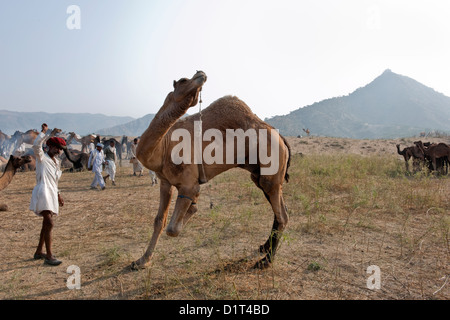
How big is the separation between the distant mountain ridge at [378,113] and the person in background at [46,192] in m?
102

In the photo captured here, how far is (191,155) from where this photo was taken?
11.5 ft

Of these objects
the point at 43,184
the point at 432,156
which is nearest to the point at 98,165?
the point at 43,184

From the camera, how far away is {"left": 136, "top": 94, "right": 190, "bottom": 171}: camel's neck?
2.85 meters

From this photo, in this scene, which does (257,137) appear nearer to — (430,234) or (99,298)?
(99,298)

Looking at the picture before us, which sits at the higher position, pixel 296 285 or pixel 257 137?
pixel 257 137

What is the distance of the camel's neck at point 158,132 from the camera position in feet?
9.34

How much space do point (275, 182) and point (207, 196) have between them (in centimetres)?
494

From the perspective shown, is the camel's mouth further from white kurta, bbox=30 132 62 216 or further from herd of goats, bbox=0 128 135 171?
herd of goats, bbox=0 128 135 171

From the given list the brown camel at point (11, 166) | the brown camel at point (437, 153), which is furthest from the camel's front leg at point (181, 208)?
the brown camel at point (437, 153)

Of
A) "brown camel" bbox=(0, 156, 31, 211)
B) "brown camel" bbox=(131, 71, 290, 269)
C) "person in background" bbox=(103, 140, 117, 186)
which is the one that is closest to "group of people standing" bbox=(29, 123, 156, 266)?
"brown camel" bbox=(131, 71, 290, 269)

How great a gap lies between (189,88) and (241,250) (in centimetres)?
295

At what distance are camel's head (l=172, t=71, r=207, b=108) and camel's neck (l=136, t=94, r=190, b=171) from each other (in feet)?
0.19

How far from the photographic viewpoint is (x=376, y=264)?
392 cm

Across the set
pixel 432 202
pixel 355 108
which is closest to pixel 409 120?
pixel 355 108
